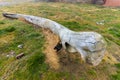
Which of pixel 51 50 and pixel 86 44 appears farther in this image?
pixel 51 50

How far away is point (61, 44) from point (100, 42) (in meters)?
1.77

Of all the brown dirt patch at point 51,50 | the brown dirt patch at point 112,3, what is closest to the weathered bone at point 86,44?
the brown dirt patch at point 51,50

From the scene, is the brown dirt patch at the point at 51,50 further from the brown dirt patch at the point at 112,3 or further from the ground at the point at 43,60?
the brown dirt patch at the point at 112,3

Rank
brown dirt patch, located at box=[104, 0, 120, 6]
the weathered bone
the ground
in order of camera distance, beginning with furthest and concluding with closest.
Answer: brown dirt patch, located at box=[104, 0, 120, 6]
the ground
the weathered bone

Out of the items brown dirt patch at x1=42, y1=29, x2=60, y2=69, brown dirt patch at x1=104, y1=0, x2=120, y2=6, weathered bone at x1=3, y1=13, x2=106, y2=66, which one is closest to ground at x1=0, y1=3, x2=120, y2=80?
brown dirt patch at x1=42, y1=29, x2=60, y2=69

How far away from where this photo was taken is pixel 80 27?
10281mm

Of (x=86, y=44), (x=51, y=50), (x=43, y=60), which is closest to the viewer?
(x=86, y=44)

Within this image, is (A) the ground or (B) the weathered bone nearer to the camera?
(B) the weathered bone

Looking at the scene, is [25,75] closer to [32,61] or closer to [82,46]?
[32,61]

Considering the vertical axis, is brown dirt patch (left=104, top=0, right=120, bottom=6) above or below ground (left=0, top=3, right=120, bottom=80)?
below

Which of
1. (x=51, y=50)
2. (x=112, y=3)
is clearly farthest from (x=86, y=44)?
(x=112, y=3)

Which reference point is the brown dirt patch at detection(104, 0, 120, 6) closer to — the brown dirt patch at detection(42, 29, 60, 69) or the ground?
the ground

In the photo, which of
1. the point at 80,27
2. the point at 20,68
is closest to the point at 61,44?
the point at 20,68

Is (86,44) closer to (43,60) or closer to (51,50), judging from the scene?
(43,60)
